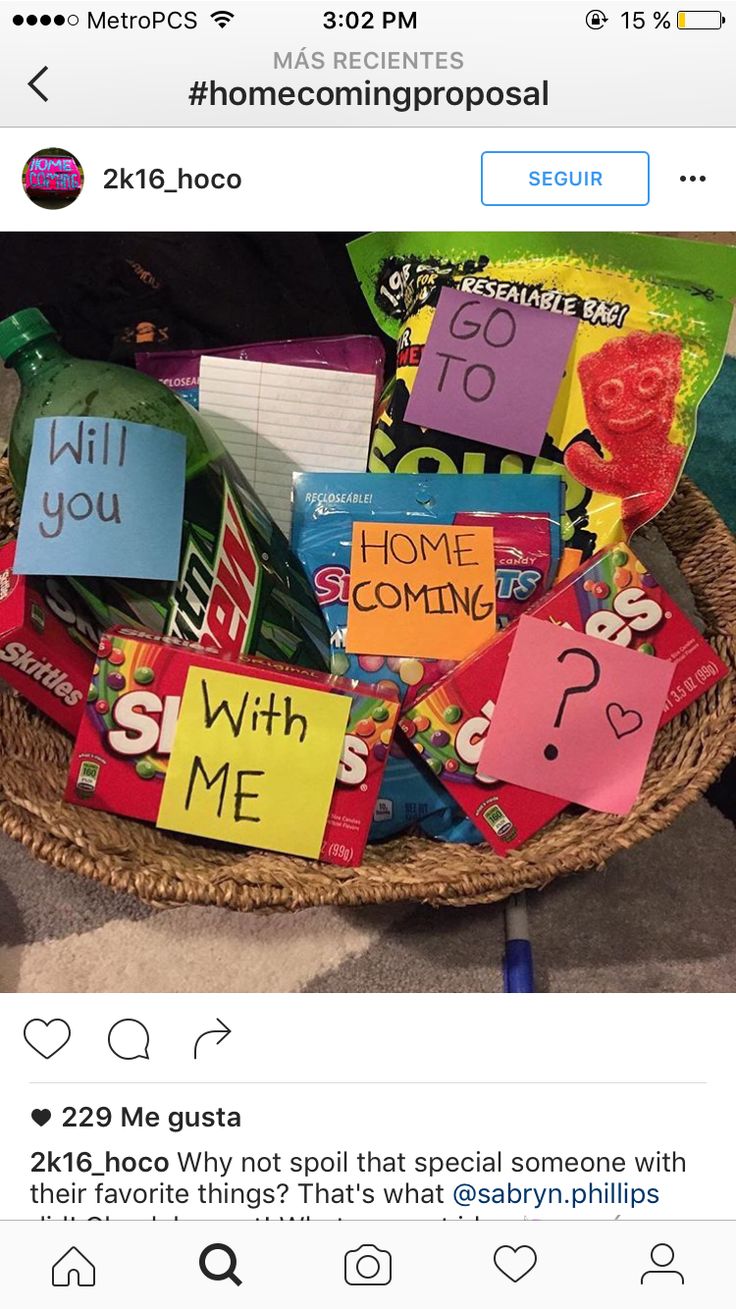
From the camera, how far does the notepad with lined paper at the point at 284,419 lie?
106 cm

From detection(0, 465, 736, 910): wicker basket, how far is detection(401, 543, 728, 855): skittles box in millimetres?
37

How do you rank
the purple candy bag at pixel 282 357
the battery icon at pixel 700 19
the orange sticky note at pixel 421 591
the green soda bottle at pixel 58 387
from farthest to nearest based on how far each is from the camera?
the purple candy bag at pixel 282 357
the orange sticky note at pixel 421 591
the green soda bottle at pixel 58 387
the battery icon at pixel 700 19

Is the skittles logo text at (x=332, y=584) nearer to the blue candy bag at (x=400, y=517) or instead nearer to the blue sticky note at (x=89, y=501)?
the blue candy bag at (x=400, y=517)

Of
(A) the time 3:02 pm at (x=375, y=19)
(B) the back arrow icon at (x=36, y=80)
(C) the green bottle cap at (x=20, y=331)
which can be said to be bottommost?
(C) the green bottle cap at (x=20, y=331)

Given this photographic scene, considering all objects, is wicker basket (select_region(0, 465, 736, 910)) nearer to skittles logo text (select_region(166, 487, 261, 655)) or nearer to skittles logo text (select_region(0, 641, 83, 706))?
skittles logo text (select_region(0, 641, 83, 706))

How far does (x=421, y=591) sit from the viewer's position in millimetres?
965

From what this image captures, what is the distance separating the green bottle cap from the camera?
0.85 meters

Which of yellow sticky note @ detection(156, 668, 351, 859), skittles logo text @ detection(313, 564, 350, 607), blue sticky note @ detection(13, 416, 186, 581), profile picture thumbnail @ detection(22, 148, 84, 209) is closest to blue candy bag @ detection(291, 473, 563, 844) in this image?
skittles logo text @ detection(313, 564, 350, 607)

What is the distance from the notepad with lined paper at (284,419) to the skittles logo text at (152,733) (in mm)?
277

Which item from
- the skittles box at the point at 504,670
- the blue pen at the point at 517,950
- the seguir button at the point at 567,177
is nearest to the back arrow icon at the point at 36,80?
the seguir button at the point at 567,177

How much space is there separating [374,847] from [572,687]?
9.9 inches
